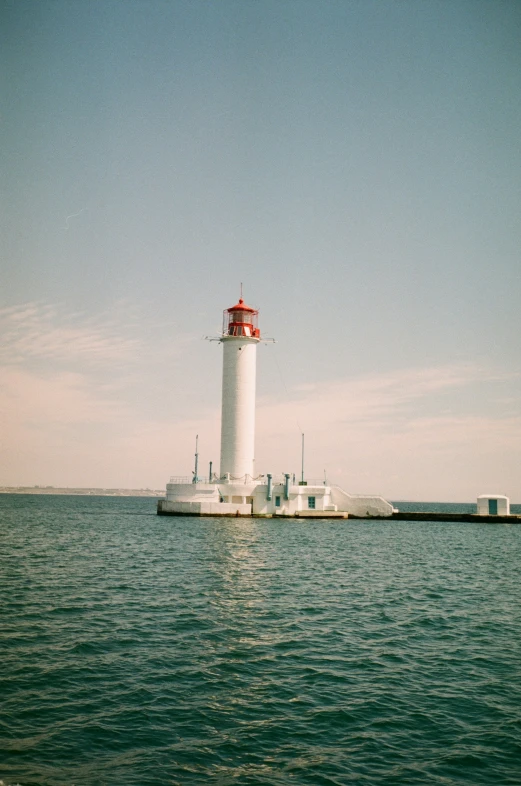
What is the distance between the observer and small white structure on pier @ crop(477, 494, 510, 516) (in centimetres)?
7762

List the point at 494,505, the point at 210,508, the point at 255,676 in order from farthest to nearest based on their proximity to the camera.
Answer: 1. the point at 494,505
2. the point at 210,508
3. the point at 255,676

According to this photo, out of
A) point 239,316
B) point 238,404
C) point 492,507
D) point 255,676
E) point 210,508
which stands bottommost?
point 255,676

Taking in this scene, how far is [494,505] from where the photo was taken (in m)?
78.2

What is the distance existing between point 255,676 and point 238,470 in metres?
51.2

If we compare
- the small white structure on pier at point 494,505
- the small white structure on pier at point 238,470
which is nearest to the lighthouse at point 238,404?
the small white structure on pier at point 238,470

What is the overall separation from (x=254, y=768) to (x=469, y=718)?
198 inches

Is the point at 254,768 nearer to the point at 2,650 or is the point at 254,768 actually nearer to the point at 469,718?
the point at 469,718

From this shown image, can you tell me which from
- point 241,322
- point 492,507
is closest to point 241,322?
point 241,322

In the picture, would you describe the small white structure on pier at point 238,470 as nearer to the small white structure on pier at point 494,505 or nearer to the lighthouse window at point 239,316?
the lighthouse window at point 239,316

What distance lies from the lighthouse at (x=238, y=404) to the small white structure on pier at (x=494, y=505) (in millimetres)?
33517

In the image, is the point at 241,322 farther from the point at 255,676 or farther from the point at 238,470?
the point at 255,676

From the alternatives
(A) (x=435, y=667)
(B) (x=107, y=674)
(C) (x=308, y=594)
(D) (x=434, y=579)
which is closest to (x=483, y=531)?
(D) (x=434, y=579)

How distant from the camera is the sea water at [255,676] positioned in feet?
33.0

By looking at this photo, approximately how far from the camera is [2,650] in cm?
1584
